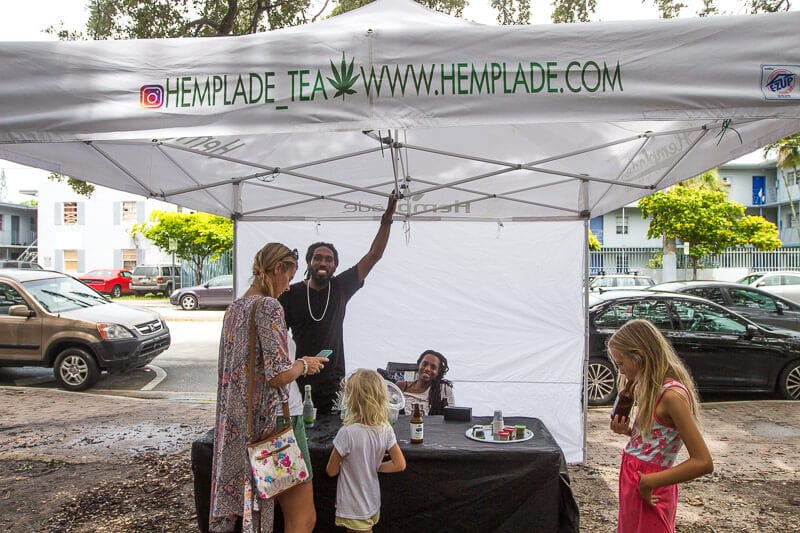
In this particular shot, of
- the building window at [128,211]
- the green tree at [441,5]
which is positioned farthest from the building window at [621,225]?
the green tree at [441,5]

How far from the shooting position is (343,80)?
2.56m

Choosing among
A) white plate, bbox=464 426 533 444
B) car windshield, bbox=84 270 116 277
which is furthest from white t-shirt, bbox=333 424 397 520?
car windshield, bbox=84 270 116 277

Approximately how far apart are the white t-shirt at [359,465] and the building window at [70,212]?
36422 mm

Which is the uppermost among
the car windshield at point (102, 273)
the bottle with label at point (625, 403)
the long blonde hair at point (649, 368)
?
the car windshield at point (102, 273)

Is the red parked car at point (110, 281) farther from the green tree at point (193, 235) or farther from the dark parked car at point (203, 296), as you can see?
the dark parked car at point (203, 296)

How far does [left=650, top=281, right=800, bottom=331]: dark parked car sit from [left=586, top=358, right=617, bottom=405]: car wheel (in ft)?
11.6

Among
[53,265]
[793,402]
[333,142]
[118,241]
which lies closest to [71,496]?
[333,142]

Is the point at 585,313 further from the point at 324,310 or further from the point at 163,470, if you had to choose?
the point at 163,470

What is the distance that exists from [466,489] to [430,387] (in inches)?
72.8

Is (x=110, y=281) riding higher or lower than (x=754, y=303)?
higher

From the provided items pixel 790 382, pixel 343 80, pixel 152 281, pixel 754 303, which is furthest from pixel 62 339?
pixel 152 281

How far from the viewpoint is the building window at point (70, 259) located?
34281 mm

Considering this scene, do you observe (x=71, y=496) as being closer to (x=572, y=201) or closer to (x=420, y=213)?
(x=420, y=213)

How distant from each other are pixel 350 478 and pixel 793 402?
721 cm
